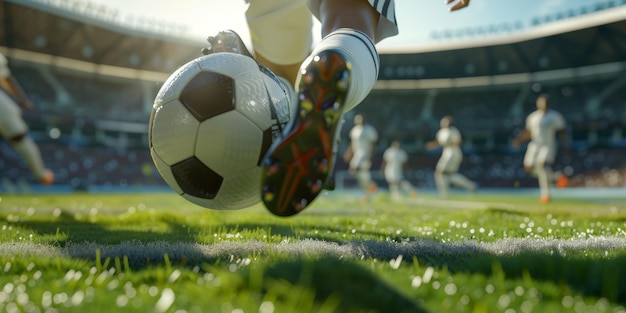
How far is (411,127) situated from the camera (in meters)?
36.7

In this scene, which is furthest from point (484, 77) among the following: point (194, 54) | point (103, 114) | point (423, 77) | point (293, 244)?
point (293, 244)

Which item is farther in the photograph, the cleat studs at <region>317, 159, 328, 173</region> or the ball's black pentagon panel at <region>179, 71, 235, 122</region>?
the ball's black pentagon panel at <region>179, 71, 235, 122</region>

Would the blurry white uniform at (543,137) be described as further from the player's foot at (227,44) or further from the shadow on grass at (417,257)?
the player's foot at (227,44)

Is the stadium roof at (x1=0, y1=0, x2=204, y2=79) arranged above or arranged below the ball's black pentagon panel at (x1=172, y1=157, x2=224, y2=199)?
below

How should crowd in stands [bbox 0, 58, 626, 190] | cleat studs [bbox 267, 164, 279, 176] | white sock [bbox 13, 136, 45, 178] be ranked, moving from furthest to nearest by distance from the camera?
crowd in stands [bbox 0, 58, 626, 190] → white sock [bbox 13, 136, 45, 178] → cleat studs [bbox 267, 164, 279, 176]

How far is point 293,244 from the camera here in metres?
2.07

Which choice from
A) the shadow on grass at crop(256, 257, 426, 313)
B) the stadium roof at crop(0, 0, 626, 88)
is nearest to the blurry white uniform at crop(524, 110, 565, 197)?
the shadow on grass at crop(256, 257, 426, 313)

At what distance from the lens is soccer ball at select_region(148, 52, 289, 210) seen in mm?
2096

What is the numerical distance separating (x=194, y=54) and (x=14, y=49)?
1169cm

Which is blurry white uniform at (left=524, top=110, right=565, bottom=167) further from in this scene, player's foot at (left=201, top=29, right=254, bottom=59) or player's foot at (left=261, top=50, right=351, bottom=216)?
player's foot at (left=261, top=50, right=351, bottom=216)

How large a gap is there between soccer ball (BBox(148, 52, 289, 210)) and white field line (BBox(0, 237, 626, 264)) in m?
0.32

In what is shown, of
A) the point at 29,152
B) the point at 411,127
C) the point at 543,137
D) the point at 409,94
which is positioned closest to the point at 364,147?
the point at 543,137

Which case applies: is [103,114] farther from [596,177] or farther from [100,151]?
[596,177]

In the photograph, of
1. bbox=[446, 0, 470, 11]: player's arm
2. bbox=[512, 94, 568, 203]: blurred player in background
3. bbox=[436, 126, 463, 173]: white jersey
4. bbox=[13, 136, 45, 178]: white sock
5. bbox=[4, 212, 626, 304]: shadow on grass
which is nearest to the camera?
bbox=[4, 212, 626, 304]: shadow on grass
